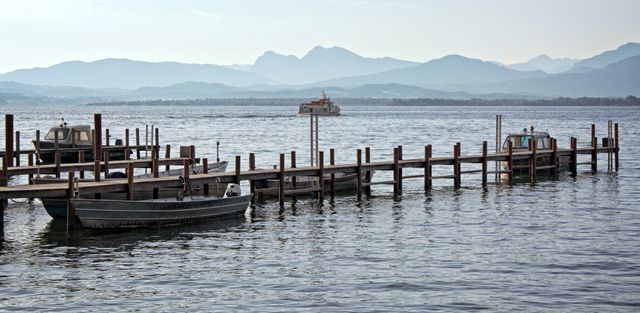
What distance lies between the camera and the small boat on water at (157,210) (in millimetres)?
31766

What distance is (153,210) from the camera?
3338 cm

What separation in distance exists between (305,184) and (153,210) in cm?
1091

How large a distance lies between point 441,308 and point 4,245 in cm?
1494

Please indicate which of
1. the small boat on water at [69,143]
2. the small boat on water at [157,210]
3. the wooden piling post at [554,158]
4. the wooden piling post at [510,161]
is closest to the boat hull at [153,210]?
the small boat on water at [157,210]

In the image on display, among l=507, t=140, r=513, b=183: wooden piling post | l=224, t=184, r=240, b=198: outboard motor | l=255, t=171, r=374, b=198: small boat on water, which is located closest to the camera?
l=224, t=184, r=240, b=198: outboard motor

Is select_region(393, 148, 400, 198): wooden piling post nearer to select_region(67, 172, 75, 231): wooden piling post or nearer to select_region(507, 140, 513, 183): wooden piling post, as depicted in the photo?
select_region(507, 140, 513, 183): wooden piling post

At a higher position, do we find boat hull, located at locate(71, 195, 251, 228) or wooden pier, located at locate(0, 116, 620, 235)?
wooden pier, located at locate(0, 116, 620, 235)

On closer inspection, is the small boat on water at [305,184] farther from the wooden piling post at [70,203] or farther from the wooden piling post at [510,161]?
the wooden piling post at [70,203]

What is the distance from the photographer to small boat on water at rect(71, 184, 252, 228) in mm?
31766

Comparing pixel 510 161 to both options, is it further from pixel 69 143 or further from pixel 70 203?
pixel 70 203

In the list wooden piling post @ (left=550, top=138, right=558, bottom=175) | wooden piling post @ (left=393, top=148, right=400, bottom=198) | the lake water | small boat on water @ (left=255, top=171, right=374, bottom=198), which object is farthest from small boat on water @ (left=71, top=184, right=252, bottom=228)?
wooden piling post @ (left=550, top=138, right=558, bottom=175)

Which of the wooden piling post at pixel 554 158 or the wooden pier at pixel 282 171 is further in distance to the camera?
the wooden piling post at pixel 554 158

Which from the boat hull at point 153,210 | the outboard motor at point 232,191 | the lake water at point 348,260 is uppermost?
the outboard motor at point 232,191

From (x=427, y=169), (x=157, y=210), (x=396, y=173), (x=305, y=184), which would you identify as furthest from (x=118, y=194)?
(x=427, y=169)
